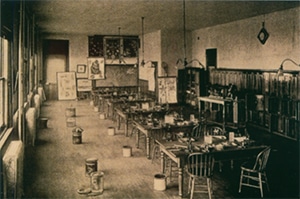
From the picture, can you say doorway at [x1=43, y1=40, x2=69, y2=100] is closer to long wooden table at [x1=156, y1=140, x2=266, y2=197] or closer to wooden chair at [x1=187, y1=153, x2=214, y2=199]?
long wooden table at [x1=156, y1=140, x2=266, y2=197]

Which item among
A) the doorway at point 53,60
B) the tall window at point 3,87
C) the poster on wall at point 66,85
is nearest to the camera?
the tall window at point 3,87

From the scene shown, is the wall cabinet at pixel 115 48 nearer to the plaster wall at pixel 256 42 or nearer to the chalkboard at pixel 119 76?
the chalkboard at pixel 119 76

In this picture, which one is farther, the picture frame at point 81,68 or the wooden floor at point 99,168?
the picture frame at point 81,68

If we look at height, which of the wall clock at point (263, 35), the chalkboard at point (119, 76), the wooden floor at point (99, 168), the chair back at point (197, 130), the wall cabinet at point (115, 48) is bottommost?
the wooden floor at point (99, 168)

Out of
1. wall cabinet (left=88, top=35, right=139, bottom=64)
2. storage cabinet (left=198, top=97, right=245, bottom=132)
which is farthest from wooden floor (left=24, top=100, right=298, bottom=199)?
wall cabinet (left=88, top=35, right=139, bottom=64)

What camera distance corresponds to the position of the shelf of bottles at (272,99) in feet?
32.7

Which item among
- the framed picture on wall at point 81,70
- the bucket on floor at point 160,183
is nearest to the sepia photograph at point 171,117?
the bucket on floor at point 160,183

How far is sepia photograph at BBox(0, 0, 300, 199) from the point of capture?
19.8ft

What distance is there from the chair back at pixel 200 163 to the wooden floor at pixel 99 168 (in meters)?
0.55

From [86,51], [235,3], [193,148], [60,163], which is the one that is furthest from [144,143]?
[86,51]

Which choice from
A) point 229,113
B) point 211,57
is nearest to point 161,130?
point 229,113

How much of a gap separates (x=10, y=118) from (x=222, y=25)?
10.5 meters

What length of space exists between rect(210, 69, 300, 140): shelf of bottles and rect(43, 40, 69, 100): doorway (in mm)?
11751

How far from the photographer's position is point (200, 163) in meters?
5.57
